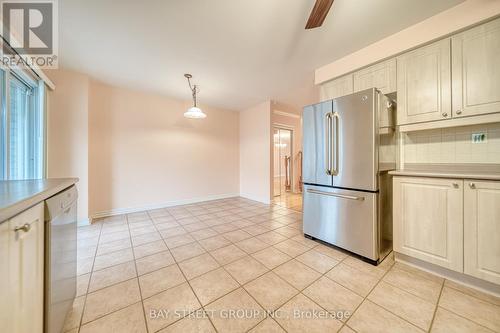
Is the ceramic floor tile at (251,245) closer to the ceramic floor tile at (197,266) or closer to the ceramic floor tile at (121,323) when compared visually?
the ceramic floor tile at (197,266)

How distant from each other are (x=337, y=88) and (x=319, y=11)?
1503 mm

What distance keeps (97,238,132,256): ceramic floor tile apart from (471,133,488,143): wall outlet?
398cm

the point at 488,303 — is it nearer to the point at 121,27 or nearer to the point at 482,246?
the point at 482,246

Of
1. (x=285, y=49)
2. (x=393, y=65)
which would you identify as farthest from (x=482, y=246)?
(x=285, y=49)

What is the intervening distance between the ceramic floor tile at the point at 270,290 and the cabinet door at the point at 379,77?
2.39 meters

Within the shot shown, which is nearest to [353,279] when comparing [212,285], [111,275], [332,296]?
[332,296]

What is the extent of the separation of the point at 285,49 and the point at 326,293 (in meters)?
2.66

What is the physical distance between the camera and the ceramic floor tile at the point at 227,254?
1.93 metres

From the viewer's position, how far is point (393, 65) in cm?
206

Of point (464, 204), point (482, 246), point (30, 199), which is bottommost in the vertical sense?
point (482, 246)

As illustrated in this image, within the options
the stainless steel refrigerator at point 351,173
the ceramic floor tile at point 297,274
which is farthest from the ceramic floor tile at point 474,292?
the ceramic floor tile at point 297,274

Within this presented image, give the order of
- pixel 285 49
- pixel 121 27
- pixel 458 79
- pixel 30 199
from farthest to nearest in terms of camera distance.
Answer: pixel 285 49 < pixel 121 27 < pixel 458 79 < pixel 30 199

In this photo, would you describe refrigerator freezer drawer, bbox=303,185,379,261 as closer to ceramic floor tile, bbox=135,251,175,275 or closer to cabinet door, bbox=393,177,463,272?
cabinet door, bbox=393,177,463,272

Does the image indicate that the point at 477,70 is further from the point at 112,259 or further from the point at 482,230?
the point at 112,259
